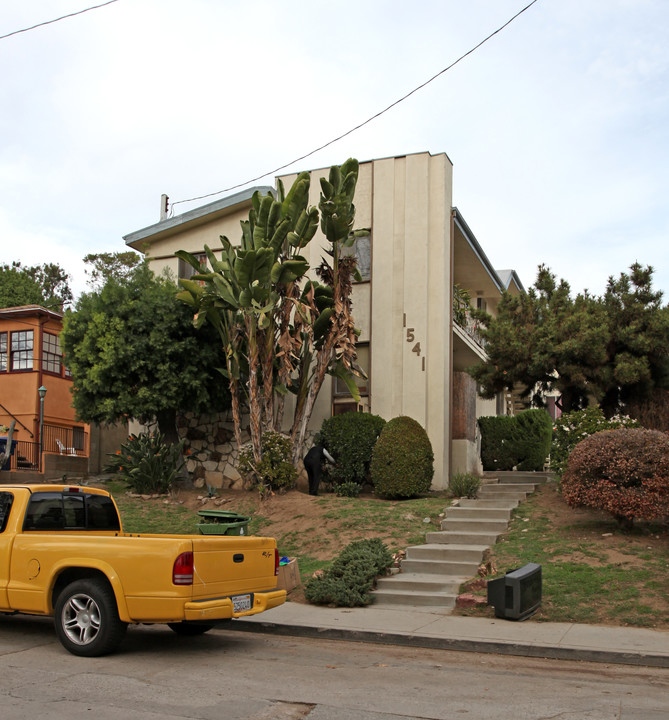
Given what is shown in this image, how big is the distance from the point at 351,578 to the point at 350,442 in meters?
6.64

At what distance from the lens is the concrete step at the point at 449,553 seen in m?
11.9

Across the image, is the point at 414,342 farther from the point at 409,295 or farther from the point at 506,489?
the point at 506,489

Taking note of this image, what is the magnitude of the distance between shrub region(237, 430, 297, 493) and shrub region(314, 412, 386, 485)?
1.29 m

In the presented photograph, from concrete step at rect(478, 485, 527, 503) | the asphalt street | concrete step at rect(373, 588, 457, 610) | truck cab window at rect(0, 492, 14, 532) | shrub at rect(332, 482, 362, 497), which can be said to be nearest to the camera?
the asphalt street

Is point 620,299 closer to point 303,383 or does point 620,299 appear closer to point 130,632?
point 303,383

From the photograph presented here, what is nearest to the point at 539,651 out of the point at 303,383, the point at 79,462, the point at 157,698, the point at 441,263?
the point at 157,698

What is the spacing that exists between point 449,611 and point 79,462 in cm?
1744

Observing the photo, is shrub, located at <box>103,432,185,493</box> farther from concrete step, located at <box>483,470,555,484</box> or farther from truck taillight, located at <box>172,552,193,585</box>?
truck taillight, located at <box>172,552,193,585</box>

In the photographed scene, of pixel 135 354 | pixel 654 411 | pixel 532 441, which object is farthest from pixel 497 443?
pixel 135 354

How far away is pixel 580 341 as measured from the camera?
50.9ft

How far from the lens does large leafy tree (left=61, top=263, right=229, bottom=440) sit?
Answer: 17125 millimetres

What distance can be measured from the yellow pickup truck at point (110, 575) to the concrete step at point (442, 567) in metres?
4.23

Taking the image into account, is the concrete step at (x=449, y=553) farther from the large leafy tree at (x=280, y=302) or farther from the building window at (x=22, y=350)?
the building window at (x=22, y=350)

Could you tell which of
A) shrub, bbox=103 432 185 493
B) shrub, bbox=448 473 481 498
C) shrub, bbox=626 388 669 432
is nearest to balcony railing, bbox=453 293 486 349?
shrub, bbox=626 388 669 432
